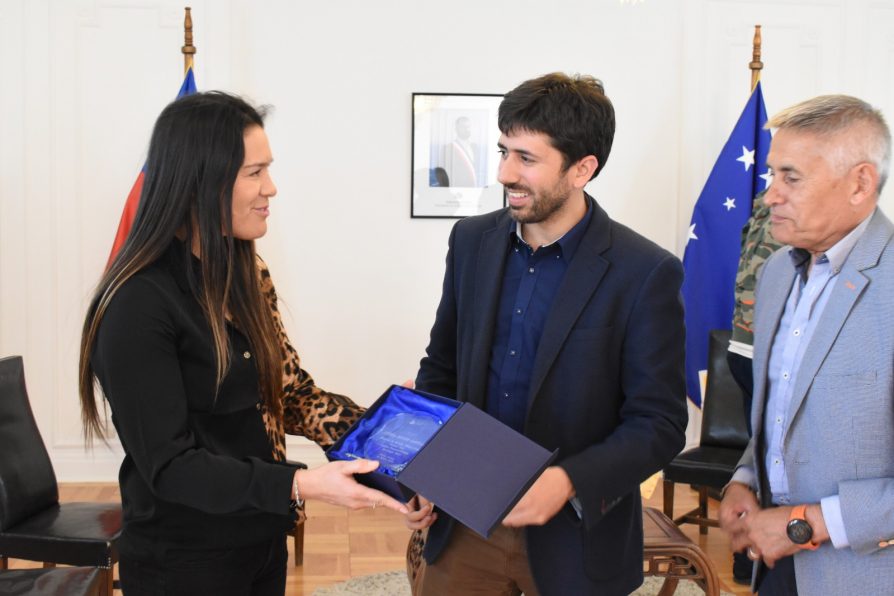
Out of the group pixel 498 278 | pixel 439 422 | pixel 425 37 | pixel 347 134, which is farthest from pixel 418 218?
pixel 439 422

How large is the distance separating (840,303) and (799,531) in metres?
0.46

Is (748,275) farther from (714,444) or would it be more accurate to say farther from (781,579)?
(781,579)

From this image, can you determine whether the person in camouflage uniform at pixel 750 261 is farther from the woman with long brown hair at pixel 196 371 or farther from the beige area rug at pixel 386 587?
the woman with long brown hair at pixel 196 371

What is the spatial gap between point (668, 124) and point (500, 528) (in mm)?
4050

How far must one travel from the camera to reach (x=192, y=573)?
1752 mm

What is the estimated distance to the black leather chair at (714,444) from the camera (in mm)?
4156

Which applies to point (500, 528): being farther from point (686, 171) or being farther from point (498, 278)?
point (686, 171)

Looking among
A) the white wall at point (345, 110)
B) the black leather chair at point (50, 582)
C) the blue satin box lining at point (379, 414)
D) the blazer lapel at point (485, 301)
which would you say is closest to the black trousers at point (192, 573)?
the blue satin box lining at point (379, 414)

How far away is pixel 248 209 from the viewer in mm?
1823

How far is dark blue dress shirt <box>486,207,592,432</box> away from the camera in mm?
2008

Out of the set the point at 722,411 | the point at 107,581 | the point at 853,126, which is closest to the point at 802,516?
the point at 853,126

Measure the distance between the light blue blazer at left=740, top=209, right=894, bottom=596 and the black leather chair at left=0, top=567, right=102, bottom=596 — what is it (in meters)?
1.96

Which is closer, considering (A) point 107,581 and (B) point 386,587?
(A) point 107,581

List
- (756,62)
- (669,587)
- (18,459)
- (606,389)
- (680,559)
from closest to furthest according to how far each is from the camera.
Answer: (606,389) < (680,559) < (18,459) < (669,587) < (756,62)
